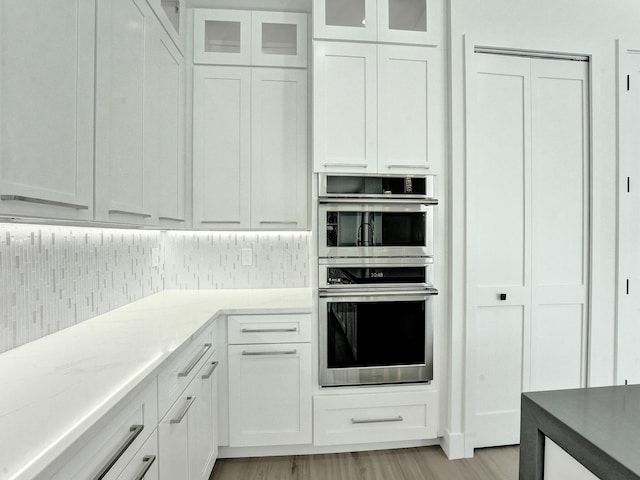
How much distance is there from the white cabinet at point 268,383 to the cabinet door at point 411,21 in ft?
5.70

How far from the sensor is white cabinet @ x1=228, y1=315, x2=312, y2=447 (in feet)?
6.32

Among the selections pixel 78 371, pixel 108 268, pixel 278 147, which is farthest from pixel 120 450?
pixel 278 147

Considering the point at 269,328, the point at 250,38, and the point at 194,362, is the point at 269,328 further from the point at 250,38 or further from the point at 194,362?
the point at 250,38

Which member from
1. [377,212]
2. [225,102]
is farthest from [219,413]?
[225,102]

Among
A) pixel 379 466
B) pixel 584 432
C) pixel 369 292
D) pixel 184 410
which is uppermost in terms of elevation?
pixel 369 292

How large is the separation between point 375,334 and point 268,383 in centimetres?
67

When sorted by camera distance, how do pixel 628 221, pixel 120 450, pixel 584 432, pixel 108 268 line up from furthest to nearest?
1. pixel 628 221
2. pixel 108 268
3. pixel 120 450
4. pixel 584 432

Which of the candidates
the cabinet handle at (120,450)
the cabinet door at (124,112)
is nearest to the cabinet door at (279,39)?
the cabinet door at (124,112)

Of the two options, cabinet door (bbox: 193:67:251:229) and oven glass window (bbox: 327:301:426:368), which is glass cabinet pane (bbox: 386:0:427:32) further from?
oven glass window (bbox: 327:301:426:368)

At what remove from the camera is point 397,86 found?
202 cm

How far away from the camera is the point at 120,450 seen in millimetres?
850

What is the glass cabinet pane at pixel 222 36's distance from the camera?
7.41ft

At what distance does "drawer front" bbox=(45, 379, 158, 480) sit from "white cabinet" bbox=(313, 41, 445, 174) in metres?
1.41

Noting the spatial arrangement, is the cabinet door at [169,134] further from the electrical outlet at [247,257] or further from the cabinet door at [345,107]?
the cabinet door at [345,107]
